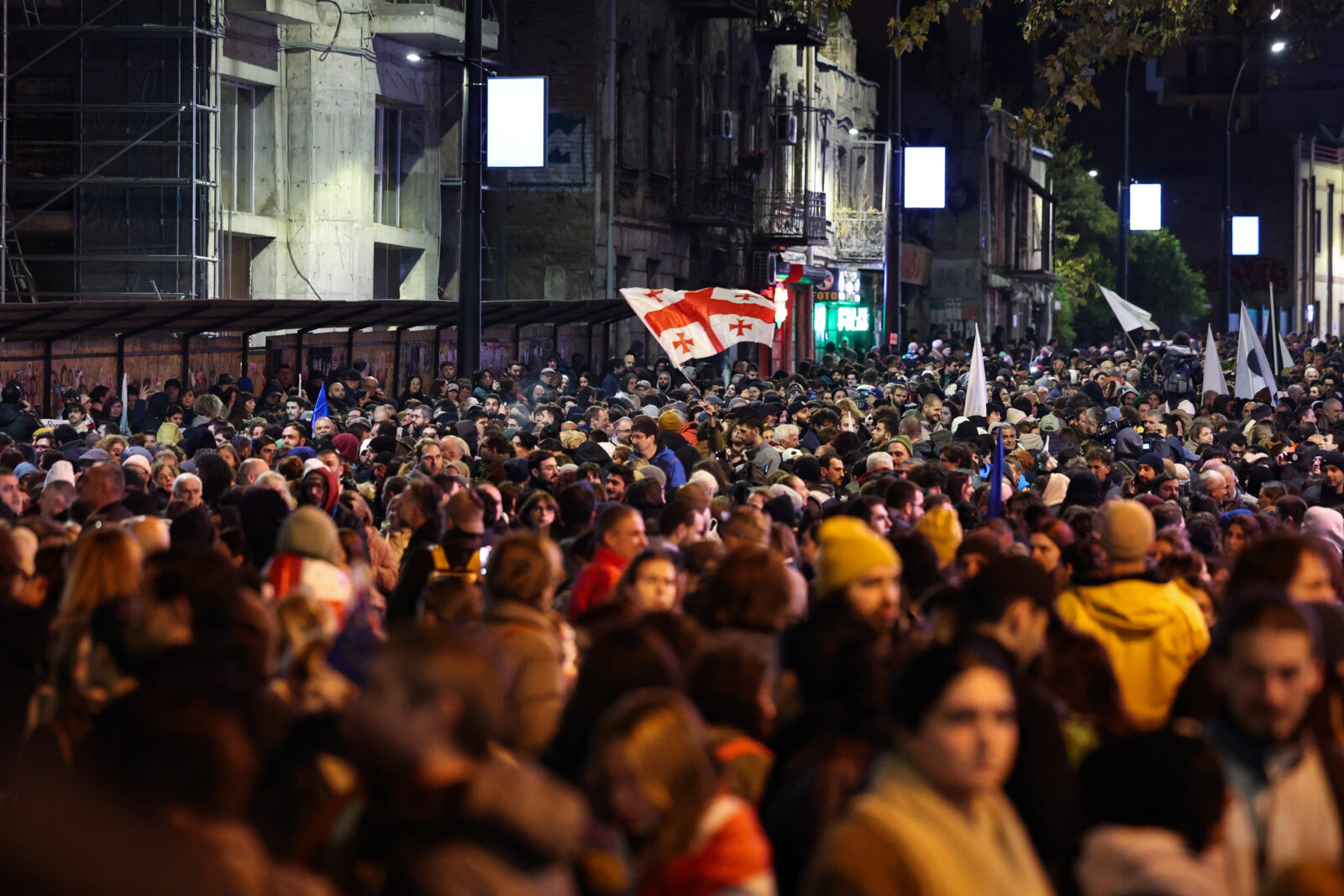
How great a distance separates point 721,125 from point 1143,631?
39.8 meters

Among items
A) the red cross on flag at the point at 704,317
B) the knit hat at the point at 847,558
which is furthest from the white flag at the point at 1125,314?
the knit hat at the point at 847,558

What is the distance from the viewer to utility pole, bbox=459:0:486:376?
23.1 meters

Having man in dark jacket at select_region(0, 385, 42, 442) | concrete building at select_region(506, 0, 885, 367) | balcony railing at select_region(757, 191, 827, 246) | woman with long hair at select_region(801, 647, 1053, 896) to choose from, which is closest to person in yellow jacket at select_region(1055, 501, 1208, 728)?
woman with long hair at select_region(801, 647, 1053, 896)

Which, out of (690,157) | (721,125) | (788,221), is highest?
(721,125)

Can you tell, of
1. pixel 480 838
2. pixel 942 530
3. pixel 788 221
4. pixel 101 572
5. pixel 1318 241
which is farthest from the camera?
pixel 1318 241

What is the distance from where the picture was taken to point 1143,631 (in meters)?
6.79

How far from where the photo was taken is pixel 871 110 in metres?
62.3

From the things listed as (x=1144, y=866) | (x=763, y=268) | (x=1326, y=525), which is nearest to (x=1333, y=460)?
(x=1326, y=525)

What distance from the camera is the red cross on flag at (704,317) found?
25219 mm

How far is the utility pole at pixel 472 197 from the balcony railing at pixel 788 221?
25114mm

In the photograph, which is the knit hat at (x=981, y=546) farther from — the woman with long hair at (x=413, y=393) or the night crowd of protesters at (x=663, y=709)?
the woman with long hair at (x=413, y=393)

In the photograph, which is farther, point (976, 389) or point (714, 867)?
point (976, 389)

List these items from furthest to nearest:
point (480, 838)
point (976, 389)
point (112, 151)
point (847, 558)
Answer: point (112, 151), point (976, 389), point (847, 558), point (480, 838)

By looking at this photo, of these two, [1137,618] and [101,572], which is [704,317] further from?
[101,572]
